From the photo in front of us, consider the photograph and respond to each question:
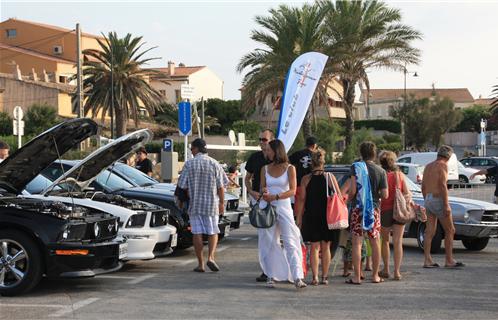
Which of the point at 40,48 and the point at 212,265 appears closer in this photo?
the point at 212,265

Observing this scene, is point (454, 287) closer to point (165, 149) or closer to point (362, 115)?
point (165, 149)

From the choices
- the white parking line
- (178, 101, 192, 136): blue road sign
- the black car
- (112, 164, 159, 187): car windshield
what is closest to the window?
(178, 101, 192, 136): blue road sign

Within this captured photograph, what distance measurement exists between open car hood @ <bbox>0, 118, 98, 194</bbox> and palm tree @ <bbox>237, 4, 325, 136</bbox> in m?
21.9

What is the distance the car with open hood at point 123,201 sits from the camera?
9273 millimetres

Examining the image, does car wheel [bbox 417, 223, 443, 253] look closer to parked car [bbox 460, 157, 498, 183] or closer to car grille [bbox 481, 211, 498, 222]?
car grille [bbox 481, 211, 498, 222]

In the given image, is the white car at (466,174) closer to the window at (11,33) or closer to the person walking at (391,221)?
the person walking at (391,221)

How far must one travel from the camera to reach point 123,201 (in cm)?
1022

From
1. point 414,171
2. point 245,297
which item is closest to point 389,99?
point 414,171

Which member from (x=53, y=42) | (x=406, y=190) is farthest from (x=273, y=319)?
(x=53, y=42)

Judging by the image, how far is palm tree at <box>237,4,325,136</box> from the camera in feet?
99.2

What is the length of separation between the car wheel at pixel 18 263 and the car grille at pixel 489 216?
7126 millimetres

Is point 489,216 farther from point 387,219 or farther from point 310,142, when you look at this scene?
point 310,142

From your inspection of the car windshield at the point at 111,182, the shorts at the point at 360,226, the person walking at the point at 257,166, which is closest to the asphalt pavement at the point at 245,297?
the shorts at the point at 360,226

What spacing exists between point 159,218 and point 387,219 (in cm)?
314
